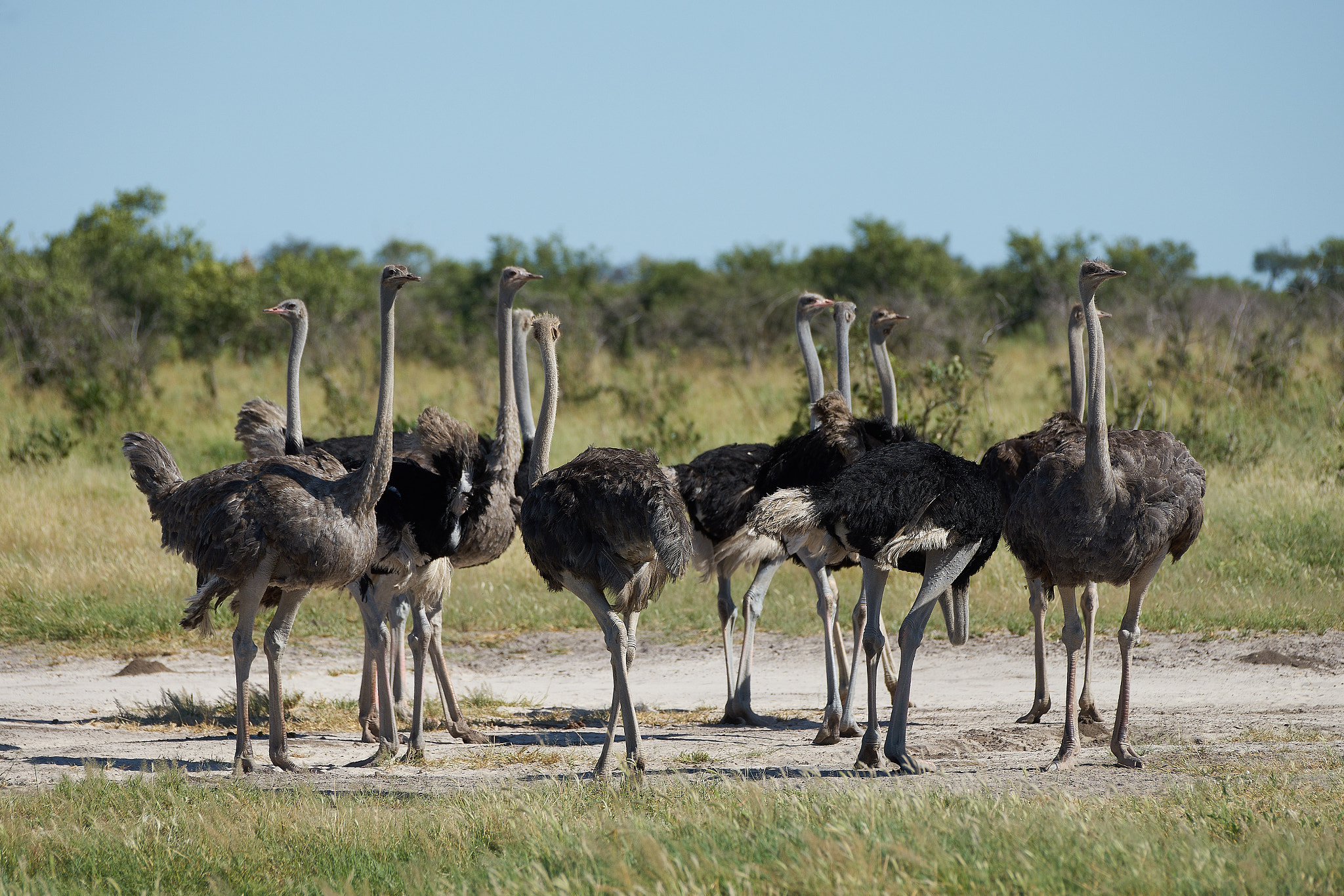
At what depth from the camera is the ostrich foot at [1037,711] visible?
22.5ft

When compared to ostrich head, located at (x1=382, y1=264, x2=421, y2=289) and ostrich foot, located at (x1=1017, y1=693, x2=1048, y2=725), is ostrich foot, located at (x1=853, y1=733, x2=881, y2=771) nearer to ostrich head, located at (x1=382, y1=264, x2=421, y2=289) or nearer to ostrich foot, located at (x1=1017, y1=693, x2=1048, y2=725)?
ostrich foot, located at (x1=1017, y1=693, x2=1048, y2=725)

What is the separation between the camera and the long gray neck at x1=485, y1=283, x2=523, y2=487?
679cm

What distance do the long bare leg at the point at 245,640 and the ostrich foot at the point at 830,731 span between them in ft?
8.40

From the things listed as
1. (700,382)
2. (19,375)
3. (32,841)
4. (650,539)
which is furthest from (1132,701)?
(19,375)

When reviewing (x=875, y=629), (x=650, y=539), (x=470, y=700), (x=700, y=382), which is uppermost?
(x=700, y=382)

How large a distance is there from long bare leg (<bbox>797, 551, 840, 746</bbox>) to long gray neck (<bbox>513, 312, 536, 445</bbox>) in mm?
1574

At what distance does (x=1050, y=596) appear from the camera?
259 inches

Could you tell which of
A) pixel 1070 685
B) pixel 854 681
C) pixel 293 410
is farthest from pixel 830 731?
pixel 293 410

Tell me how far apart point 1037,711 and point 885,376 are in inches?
77.5

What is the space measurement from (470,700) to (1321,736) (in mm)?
4301

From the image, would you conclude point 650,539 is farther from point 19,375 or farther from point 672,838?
point 19,375

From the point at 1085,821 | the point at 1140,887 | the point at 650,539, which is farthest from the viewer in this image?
the point at 650,539

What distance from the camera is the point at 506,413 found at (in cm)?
695

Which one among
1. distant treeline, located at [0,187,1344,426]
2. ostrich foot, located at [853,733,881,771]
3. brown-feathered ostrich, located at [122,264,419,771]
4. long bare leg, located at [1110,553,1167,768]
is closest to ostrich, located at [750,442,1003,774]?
ostrich foot, located at [853,733,881,771]
